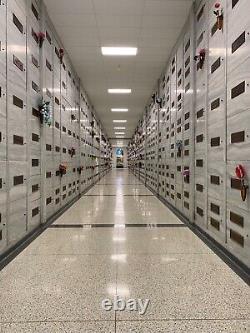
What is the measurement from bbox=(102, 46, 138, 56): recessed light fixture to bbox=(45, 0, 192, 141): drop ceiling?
121 millimetres

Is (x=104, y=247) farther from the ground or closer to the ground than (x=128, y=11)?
closer to the ground

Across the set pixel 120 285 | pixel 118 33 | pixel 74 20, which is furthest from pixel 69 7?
pixel 120 285

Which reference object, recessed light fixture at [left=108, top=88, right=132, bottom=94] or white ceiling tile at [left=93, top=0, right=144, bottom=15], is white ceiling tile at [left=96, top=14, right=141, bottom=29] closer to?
white ceiling tile at [left=93, top=0, right=144, bottom=15]

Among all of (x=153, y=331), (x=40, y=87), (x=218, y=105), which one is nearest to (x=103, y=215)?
(x=40, y=87)

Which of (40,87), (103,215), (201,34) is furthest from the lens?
(103,215)

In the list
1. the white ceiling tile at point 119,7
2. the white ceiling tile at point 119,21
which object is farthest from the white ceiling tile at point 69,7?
the white ceiling tile at point 119,21

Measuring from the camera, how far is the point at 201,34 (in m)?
3.98

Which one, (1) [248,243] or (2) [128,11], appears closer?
(1) [248,243]

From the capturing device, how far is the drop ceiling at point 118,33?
445cm

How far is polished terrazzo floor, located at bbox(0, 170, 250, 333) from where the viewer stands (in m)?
1.73

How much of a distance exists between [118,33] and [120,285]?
4.84 metres

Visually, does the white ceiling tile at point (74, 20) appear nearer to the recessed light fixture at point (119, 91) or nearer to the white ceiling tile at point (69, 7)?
the white ceiling tile at point (69, 7)

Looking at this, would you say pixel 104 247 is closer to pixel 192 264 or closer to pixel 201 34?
pixel 192 264

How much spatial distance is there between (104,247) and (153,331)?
1.62m
